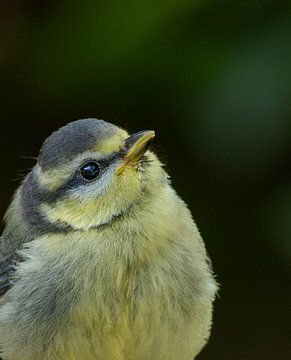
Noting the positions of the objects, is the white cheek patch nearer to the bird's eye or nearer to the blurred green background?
the bird's eye

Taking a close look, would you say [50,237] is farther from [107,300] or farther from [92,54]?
[92,54]

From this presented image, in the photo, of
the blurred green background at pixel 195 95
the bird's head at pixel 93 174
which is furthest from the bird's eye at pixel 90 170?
the blurred green background at pixel 195 95

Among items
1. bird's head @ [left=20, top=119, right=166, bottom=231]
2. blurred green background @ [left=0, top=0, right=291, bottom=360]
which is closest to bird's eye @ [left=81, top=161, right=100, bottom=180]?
bird's head @ [left=20, top=119, right=166, bottom=231]

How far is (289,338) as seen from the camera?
444 cm

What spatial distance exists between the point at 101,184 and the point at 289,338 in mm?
1619

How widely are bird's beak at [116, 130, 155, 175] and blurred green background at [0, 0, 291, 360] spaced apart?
15.0 inches

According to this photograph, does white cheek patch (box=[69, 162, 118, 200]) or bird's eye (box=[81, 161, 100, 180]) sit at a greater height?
bird's eye (box=[81, 161, 100, 180])

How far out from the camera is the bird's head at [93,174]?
3.07 m

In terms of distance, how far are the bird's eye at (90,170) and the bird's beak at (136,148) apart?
0.23 ft

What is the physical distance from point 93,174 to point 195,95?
2.39ft

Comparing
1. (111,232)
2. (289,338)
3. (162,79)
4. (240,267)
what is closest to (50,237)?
(111,232)

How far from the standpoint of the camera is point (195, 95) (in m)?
3.72

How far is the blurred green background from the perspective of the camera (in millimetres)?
3650

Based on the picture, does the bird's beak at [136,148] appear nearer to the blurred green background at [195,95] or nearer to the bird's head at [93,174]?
the bird's head at [93,174]
